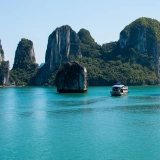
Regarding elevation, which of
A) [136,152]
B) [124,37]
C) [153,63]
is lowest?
[136,152]

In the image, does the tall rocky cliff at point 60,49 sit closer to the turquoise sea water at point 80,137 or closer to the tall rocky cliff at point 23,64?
the tall rocky cliff at point 23,64

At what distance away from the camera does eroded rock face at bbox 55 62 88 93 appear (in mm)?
73688

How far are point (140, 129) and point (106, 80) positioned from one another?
352 feet

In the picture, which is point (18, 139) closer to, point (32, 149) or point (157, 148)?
point (32, 149)

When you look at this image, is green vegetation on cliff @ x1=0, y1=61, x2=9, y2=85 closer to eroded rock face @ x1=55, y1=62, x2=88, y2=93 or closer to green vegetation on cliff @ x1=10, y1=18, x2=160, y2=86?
green vegetation on cliff @ x1=10, y1=18, x2=160, y2=86

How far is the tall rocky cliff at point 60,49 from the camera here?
13599cm

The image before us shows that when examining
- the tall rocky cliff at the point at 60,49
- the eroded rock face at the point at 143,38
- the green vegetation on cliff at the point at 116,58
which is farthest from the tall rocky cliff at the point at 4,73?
the eroded rock face at the point at 143,38

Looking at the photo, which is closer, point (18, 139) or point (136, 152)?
point (136, 152)

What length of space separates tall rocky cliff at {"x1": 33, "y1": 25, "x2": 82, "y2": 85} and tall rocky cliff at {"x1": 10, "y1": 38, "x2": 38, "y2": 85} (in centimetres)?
956

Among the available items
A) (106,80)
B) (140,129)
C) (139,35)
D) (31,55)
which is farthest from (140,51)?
(140,129)

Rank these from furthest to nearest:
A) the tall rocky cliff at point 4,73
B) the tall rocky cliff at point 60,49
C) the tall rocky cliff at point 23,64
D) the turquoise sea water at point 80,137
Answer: the tall rocky cliff at point 23,64 < the tall rocky cliff at point 4,73 < the tall rocky cliff at point 60,49 < the turquoise sea water at point 80,137

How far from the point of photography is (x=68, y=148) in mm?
21188

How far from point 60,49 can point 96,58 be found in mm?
18710

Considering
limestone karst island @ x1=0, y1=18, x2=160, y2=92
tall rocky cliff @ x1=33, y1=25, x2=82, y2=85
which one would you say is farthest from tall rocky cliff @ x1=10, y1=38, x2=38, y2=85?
tall rocky cliff @ x1=33, y1=25, x2=82, y2=85
